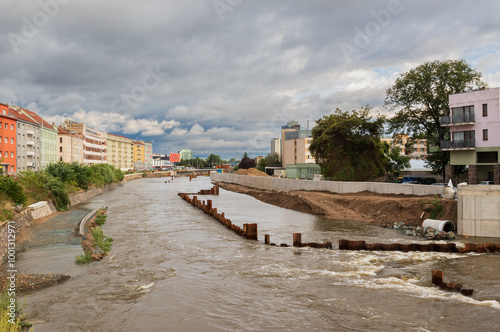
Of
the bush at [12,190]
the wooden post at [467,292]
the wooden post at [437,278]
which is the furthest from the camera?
the bush at [12,190]

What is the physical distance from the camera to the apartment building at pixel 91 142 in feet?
404

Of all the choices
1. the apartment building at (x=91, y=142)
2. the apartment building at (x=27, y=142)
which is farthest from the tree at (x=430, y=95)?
the apartment building at (x=91, y=142)

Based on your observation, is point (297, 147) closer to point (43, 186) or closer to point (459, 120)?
point (459, 120)

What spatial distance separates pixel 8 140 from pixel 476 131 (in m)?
76.8

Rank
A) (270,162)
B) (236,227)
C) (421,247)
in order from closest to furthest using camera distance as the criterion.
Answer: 1. (421,247)
2. (236,227)
3. (270,162)

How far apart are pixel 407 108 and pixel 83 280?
50.3 meters

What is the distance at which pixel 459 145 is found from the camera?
4641cm

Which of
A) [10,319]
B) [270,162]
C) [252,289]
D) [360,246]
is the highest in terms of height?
[270,162]

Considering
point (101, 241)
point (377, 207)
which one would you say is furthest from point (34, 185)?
point (377, 207)

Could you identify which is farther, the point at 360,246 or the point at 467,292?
the point at 360,246

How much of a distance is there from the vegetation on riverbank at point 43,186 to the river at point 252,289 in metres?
4.59

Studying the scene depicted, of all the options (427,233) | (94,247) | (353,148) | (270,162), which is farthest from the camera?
(270,162)

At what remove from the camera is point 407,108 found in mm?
53438

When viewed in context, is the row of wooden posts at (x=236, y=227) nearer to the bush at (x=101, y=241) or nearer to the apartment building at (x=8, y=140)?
the bush at (x=101, y=241)
